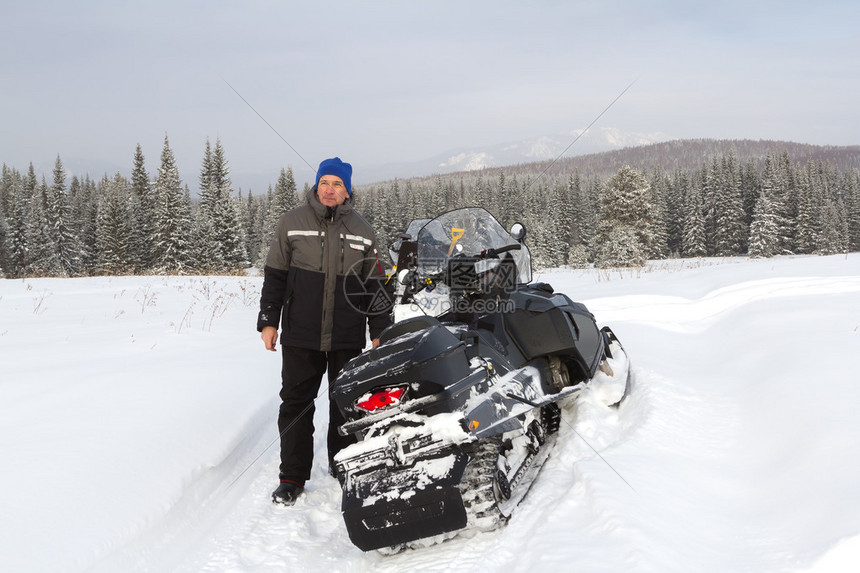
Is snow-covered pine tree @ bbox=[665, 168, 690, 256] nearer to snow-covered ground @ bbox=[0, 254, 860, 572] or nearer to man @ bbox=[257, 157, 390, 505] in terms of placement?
snow-covered ground @ bbox=[0, 254, 860, 572]

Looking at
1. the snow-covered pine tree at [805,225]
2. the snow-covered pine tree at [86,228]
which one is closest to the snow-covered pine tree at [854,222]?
the snow-covered pine tree at [805,225]

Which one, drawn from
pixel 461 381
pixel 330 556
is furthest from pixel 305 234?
pixel 330 556

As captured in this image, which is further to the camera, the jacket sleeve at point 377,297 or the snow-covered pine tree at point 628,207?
the snow-covered pine tree at point 628,207

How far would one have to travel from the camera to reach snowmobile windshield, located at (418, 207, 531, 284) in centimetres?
437

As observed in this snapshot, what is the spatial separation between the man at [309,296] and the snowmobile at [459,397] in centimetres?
55

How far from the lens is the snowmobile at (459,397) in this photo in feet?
8.38

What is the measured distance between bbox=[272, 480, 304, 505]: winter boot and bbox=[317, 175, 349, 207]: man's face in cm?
194

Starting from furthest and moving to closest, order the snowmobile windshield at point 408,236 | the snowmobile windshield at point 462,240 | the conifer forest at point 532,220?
the conifer forest at point 532,220
the snowmobile windshield at point 408,236
the snowmobile windshield at point 462,240

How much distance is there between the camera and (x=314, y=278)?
3.69 meters

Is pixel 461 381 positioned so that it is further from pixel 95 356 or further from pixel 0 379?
pixel 95 356

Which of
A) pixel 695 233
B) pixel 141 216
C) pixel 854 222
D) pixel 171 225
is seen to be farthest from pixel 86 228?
pixel 854 222

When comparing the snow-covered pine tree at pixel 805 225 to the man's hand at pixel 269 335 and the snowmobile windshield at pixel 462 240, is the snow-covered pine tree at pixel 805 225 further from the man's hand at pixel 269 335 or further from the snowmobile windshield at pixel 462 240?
the man's hand at pixel 269 335

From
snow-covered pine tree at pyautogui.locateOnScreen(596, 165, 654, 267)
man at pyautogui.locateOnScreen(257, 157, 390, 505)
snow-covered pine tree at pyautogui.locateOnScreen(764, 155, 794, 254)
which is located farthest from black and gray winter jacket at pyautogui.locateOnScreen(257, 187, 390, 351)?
snow-covered pine tree at pyautogui.locateOnScreen(764, 155, 794, 254)

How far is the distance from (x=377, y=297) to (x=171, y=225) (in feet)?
140
